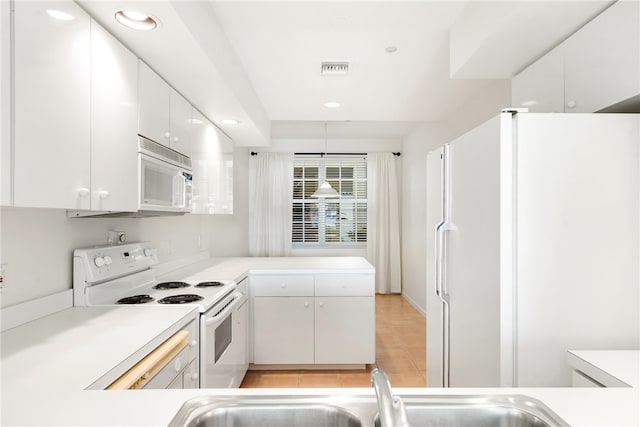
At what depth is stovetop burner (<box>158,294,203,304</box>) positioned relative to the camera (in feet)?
5.92

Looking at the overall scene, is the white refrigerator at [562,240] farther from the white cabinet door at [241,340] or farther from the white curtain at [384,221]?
the white curtain at [384,221]

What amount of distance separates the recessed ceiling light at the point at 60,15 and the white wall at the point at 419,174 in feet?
9.47

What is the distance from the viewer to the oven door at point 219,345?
1.76 meters

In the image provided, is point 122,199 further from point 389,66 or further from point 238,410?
point 389,66

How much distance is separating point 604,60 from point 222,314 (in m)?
2.20

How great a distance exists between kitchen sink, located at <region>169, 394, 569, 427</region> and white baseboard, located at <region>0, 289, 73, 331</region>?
1.01 metres

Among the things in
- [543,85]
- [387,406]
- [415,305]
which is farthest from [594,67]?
[415,305]

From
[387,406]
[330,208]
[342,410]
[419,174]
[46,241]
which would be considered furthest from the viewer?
[330,208]

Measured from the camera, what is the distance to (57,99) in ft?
3.71

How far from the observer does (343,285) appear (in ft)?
9.77

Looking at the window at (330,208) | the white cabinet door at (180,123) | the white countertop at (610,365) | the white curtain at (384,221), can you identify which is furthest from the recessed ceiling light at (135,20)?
the white curtain at (384,221)

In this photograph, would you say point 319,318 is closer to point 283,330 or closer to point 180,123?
point 283,330

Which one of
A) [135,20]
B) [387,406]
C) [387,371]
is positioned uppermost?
[135,20]

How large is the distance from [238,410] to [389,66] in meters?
2.45
